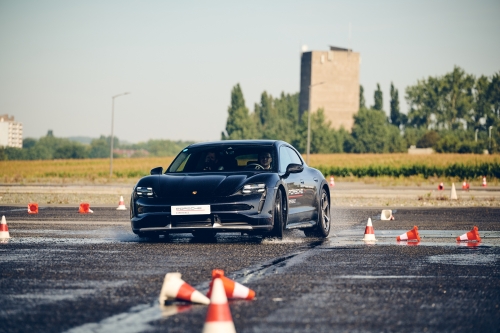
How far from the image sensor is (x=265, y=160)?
13.9 metres

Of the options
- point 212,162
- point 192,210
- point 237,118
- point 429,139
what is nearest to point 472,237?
point 212,162

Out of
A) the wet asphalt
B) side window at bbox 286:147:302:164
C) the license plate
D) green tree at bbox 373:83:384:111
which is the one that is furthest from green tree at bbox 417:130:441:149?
the license plate

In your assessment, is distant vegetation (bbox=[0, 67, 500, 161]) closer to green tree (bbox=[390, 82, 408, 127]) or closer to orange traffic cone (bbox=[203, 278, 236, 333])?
green tree (bbox=[390, 82, 408, 127])

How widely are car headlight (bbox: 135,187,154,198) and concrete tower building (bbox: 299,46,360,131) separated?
144 m

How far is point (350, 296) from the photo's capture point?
7.48m

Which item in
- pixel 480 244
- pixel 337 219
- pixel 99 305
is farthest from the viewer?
pixel 337 219

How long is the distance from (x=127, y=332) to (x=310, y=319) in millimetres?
1257

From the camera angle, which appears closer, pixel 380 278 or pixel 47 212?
pixel 380 278

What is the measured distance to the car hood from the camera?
12.6 m

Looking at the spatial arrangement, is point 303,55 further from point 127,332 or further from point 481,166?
point 127,332

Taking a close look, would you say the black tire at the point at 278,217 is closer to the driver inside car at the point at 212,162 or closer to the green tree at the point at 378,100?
the driver inside car at the point at 212,162

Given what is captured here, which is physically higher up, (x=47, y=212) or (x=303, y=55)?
(x=303, y=55)

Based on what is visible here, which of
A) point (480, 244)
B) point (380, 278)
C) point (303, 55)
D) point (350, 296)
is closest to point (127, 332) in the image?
point (350, 296)

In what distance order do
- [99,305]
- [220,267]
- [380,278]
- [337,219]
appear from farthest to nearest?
[337,219] < [220,267] < [380,278] < [99,305]
